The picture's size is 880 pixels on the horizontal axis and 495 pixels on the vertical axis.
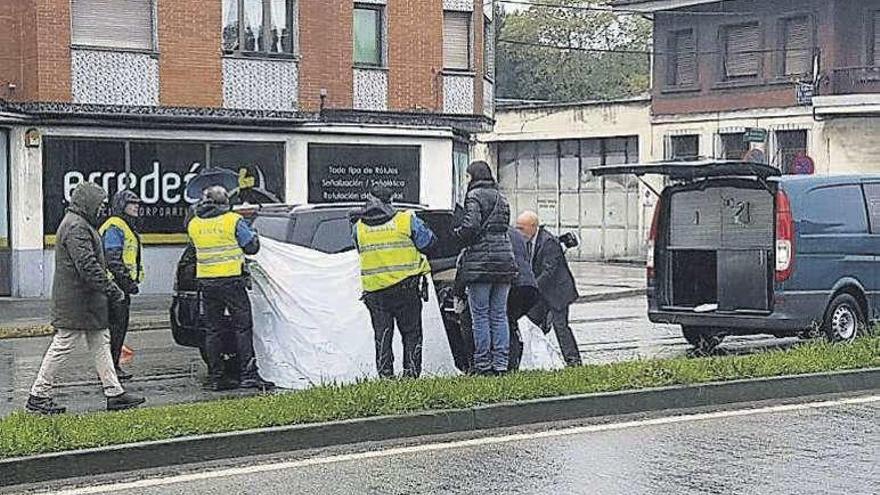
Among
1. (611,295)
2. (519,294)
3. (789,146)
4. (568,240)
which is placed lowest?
(611,295)

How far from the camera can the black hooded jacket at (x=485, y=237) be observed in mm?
11008

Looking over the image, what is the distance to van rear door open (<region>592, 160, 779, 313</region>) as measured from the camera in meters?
13.9

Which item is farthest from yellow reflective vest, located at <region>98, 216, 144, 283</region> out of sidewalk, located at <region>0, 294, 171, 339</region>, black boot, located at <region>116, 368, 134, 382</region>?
sidewalk, located at <region>0, 294, 171, 339</region>

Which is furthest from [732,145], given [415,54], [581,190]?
[415,54]

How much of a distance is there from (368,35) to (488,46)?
415 centimetres

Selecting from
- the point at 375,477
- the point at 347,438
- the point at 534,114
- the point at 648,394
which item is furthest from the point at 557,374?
the point at 534,114

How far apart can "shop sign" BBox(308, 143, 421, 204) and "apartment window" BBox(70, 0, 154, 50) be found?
3.85 metres

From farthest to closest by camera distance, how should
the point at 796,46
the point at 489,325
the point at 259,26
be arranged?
1. the point at 796,46
2. the point at 259,26
3. the point at 489,325

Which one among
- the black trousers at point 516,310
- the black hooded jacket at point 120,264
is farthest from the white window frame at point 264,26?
the black trousers at point 516,310

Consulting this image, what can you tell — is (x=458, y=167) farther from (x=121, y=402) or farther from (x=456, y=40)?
(x=121, y=402)

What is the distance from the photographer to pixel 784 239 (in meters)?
13.7

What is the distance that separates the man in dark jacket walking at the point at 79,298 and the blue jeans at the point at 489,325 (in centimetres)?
282

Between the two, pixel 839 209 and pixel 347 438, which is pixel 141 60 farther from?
pixel 347 438

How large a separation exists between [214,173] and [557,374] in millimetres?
9750
